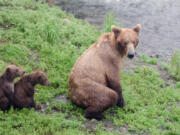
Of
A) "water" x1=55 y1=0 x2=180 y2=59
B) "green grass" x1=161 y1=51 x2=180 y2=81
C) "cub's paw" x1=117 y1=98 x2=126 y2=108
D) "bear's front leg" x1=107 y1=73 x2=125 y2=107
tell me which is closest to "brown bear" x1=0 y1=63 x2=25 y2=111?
"bear's front leg" x1=107 y1=73 x2=125 y2=107

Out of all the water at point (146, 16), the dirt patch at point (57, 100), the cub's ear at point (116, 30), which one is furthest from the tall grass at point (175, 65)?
the dirt patch at point (57, 100)

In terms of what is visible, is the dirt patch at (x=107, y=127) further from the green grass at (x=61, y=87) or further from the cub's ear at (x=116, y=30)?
the cub's ear at (x=116, y=30)

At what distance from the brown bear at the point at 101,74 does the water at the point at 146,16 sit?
183 inches

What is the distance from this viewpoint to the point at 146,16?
50.2ft

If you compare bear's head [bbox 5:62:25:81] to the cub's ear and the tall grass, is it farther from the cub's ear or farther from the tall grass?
the tall grass

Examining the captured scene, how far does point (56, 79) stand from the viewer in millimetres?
7391

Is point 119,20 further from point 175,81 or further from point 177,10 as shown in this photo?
point 175,81

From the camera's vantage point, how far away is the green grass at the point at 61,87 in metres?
5.59

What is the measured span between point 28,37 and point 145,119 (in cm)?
484

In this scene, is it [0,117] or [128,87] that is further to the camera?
[128,87]

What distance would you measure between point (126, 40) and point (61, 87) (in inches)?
83.9

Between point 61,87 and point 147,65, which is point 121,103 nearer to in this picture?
point 61,87

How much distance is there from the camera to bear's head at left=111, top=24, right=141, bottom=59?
628cm

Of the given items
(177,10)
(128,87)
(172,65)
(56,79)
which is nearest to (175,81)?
(172,65)
